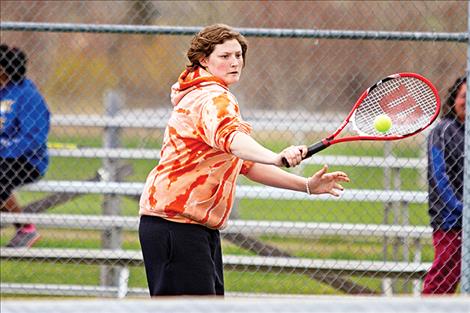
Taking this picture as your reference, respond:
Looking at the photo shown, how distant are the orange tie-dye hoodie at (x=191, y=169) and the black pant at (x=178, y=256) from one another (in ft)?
0.14

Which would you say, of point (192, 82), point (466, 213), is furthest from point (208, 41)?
point (466, 213)

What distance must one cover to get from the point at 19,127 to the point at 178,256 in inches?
120

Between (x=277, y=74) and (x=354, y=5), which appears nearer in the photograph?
(x=354, y=5)

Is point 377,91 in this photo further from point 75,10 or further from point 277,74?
point 277,74

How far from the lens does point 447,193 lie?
5883 millimetres

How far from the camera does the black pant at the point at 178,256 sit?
166 inches

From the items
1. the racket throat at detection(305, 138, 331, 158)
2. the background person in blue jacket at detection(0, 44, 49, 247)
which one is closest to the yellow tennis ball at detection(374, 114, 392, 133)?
the racket throat at detection(305, 138, 331, 158)

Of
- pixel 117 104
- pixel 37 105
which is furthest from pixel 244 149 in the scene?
pixel 117 104

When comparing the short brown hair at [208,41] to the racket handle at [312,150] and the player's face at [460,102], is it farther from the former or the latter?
the player's face at [460,102]

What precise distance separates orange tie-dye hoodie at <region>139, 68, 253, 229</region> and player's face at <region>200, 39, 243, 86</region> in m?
0.04

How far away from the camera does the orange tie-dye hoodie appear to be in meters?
4.18

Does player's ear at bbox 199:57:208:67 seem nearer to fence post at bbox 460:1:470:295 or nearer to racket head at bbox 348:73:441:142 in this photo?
racket head at bbox 348:73:441:142

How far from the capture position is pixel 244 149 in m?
3.92

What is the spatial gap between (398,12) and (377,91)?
1848mm
